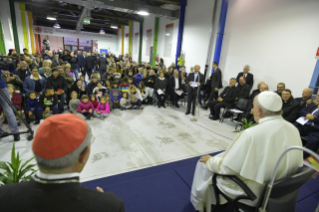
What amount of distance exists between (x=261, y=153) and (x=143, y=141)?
2588 millimetres

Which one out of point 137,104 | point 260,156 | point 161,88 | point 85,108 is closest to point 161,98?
point 161,88

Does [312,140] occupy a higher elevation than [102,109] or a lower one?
higher

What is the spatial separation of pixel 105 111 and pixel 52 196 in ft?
14.6

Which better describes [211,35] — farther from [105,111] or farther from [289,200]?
[289,200]

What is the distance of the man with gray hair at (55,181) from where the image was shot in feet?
2.18

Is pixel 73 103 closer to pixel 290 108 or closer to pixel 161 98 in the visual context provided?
pixel 161 98

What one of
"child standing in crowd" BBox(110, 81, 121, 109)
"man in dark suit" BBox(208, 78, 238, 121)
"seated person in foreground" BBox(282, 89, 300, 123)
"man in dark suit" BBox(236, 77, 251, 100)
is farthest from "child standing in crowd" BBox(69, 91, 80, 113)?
"seated person in foreground" BBox(282, 89, 300, 123)

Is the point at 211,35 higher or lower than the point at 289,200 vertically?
higher

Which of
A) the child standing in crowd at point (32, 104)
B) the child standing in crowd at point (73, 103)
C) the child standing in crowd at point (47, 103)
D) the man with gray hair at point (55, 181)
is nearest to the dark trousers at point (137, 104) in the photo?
the child standing in crowd at point (73, 103)

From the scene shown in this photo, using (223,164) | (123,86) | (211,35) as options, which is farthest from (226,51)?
(223,164)

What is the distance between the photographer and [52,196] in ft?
2.19

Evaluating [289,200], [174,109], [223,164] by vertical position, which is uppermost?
[223,164]

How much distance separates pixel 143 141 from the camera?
12.1 ft

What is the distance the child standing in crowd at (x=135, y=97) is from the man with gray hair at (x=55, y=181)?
5.17m
